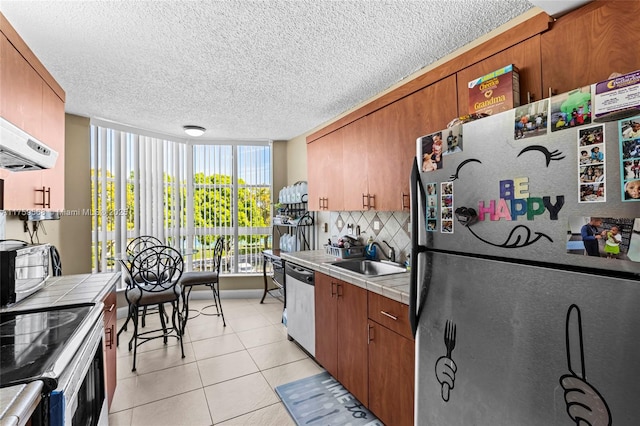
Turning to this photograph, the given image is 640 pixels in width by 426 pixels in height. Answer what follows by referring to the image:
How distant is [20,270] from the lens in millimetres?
1736

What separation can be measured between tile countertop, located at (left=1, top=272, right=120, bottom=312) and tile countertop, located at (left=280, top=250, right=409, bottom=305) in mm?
1542

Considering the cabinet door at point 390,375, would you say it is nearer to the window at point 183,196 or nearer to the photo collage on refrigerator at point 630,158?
the photo collage on refrigerator at point 630,158

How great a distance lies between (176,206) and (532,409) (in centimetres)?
469

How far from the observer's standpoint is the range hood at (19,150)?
3.92 feet

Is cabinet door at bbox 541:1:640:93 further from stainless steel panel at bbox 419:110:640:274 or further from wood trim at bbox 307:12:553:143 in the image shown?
stainless steel panel at bbox 419:110:640:274

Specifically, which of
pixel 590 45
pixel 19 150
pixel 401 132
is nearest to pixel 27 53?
pixel 19 150

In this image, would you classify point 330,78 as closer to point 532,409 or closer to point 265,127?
point 265,127

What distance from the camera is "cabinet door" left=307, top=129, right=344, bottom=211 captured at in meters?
3.04

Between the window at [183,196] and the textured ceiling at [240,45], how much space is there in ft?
3.29

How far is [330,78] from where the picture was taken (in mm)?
2555

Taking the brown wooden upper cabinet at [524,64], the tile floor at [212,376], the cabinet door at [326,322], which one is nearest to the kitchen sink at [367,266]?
the cabinet door at [326,322]

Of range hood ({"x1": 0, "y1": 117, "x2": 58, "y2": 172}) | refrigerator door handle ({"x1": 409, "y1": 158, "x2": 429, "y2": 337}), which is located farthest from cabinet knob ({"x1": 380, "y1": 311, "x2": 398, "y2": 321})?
range hood ({"x1": 0, "y1": 117, "x2": 58, "y2": 172})

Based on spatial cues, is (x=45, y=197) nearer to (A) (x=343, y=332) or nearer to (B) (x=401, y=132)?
(A) (x=343, y=332)

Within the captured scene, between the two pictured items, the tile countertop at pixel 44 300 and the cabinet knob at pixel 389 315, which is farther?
the cabinet knob at pixel 389 315
